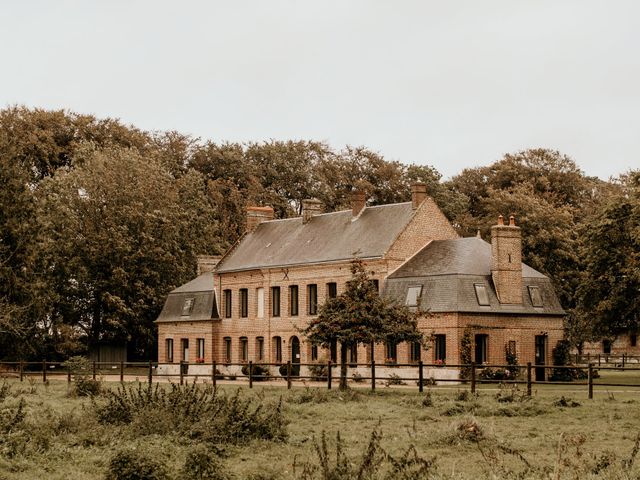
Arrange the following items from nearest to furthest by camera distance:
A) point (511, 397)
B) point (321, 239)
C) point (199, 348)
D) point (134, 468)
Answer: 1. point (134, 468)
2. point (511, 397)
3. point (321, 239)
4. point (199, 348)

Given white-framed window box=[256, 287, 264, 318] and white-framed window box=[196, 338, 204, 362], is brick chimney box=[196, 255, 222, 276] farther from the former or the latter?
white-framed window box=[256, 287, 264, 318]

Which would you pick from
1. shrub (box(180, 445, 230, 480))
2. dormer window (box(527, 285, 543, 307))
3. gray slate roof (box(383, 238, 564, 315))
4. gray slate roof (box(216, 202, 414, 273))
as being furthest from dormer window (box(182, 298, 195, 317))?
shrub (box(180, 445, 230, 480))

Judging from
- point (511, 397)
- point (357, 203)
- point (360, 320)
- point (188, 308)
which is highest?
point (357, 203)

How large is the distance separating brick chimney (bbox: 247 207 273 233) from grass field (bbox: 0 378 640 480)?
96.9ft

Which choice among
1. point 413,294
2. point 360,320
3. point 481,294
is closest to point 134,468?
point 360,320

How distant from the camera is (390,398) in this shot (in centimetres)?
3306

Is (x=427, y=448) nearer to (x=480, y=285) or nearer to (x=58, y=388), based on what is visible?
(x=58, y=388)

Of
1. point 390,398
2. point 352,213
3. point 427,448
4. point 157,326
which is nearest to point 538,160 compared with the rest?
point 352,213

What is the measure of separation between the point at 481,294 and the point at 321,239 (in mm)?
10614

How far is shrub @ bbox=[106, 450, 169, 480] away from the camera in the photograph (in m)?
15.5

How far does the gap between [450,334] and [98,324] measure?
24.5 m

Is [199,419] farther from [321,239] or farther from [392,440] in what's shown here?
[321,239]

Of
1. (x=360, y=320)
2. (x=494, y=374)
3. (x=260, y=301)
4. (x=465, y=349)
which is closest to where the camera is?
(x=360, y=320)

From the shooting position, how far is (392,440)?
21.3m
